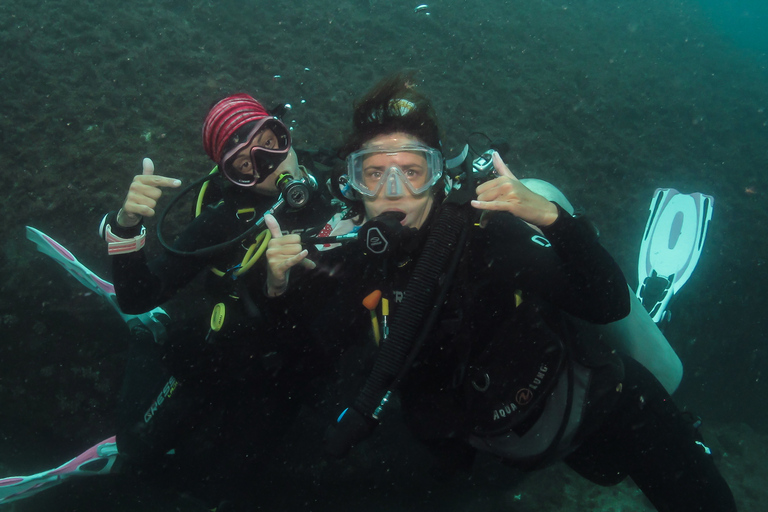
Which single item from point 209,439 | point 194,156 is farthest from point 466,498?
point 194,156

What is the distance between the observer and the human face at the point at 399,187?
215 centimetres

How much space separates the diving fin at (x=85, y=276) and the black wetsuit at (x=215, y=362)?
0.13 meters

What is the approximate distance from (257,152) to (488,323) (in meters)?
2.01

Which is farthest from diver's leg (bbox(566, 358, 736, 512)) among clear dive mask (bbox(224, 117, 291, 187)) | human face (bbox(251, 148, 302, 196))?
clear dive mask (bbox(224, 117, 291, 187))

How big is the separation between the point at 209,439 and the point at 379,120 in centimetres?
340

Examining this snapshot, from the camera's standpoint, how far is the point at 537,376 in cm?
201

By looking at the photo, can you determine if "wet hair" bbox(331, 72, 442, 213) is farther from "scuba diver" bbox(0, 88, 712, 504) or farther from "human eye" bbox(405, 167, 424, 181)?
"scuba diver" bbox(0, 88, 712, 504)

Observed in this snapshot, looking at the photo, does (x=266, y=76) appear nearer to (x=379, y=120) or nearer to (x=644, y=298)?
(x=379, y=120)

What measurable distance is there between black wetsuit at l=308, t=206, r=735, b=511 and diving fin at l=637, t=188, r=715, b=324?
2534mm

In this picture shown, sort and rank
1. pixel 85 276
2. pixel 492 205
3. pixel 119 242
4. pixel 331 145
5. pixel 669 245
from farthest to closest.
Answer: pixel 331 145, pixel 669 245, pixel 85 276, pixel 119 242, pixel 492 205

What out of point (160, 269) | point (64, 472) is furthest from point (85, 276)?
point (64, 472)

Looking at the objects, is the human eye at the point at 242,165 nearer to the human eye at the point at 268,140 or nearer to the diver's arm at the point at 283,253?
the human eye at the point at 268,140

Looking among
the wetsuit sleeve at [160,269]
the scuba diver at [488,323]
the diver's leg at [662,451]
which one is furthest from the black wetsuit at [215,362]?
the diver's leg at [662,451]

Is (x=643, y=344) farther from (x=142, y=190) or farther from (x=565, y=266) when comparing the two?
(x=142, y=190)
